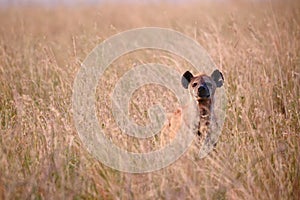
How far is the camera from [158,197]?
392 cm

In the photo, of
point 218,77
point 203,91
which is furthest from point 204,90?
point 218,77

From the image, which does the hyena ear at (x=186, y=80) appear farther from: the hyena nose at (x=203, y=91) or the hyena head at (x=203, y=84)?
the hyena nose at (x=203, y=91)

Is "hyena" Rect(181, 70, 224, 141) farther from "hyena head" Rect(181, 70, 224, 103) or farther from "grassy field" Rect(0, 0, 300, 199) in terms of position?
"grassy field" Rect(0, 0, 300, 199)

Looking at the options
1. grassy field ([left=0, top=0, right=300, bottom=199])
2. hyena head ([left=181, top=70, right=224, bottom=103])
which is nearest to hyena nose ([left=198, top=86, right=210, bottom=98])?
hyena head ([left=181, top=70, right=224, bottom=103])

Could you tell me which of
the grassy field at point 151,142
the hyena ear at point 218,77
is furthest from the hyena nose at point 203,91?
the grassy field at point 151,142

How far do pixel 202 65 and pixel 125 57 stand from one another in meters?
1.84

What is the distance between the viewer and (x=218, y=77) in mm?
5941

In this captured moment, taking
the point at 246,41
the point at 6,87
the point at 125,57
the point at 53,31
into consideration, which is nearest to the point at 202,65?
the point at 246,41

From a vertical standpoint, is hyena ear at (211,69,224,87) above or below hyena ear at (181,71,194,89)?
below

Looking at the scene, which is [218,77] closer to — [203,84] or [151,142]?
[203,84]

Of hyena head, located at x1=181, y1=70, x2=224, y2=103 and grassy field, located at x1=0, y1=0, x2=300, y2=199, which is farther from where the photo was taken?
hyena head, located at x1=181, y1=70, x2=224, y2=103

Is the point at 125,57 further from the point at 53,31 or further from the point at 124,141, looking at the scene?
the point at 53,31

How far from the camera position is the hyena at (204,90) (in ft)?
18.4

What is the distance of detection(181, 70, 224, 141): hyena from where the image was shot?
5613mm
